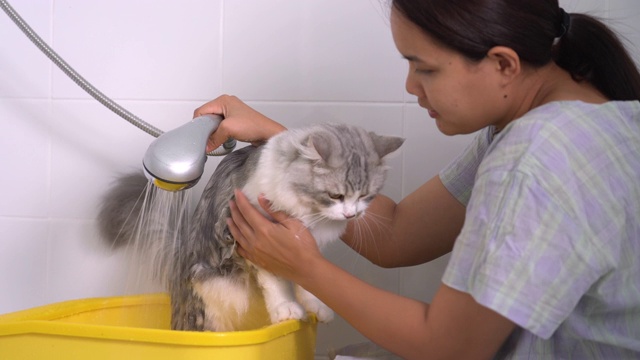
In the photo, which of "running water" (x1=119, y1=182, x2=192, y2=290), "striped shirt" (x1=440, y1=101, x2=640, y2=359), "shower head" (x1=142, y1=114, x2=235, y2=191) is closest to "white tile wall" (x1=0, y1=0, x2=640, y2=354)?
"running water" (x1=119, y1=182, x2=192, y2=290)

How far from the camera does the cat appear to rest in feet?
4.07

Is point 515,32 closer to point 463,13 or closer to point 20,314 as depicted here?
point 463,13

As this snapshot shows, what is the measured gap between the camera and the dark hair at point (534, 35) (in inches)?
38.7

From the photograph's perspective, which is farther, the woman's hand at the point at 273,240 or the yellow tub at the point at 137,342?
the woman's hand at the point at 273,240

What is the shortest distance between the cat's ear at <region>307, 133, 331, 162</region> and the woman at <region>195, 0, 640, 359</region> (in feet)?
0.43

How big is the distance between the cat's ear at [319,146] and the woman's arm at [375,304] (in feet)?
0.42

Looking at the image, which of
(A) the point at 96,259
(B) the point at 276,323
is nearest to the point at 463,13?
(B) the point at 276,323

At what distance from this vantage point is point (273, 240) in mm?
1187

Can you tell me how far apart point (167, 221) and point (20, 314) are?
0.35 meters

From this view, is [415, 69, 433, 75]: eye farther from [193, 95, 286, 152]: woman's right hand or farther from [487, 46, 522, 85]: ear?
[193, 95, 286, 152]: woman's right hand

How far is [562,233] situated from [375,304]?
0.31 m

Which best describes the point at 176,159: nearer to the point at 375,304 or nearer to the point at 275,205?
the point at 275,205

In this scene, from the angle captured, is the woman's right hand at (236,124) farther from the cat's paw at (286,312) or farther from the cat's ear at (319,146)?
the cat's paw at (286,312)

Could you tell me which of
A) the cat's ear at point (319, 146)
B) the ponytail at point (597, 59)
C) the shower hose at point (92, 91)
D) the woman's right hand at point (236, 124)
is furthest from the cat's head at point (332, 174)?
the ponytail at point (597, 59)
